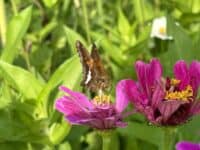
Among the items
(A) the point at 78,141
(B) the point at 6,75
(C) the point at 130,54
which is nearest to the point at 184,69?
(B) the point at 6,75

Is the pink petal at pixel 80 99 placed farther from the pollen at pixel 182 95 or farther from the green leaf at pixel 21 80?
the green leaf at pixel 21 80

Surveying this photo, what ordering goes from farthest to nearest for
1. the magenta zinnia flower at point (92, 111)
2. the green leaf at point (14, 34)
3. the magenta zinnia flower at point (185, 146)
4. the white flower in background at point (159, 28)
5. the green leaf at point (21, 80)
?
the white flower in background at point (159, 28) → the green leaf at point (14, 34) → the green leaf at point (21, 80) → the magenta zinnia flower at point (92, 111) → the magenta zinnia flower at point (185, 146)

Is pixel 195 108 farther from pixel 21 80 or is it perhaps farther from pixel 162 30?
pixel 162 30

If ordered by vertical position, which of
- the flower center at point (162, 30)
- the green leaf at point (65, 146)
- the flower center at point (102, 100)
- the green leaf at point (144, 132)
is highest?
the flower center at point (162, 30)

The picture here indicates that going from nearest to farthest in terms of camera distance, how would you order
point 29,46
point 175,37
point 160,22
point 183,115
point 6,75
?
point 183,115
point 6,75
point 175,37
point 29,46
point 160,22

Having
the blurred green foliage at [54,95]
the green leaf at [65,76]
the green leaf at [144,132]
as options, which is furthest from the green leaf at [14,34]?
the green leaf at [144,132]

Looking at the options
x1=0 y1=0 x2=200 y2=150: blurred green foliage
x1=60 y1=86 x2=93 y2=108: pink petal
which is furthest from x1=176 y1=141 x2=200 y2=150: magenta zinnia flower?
x1=0 y1=0 x2=200 y2=150: blurred green foliage

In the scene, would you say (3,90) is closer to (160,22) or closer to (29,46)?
(29,46)

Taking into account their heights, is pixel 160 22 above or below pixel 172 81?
above
